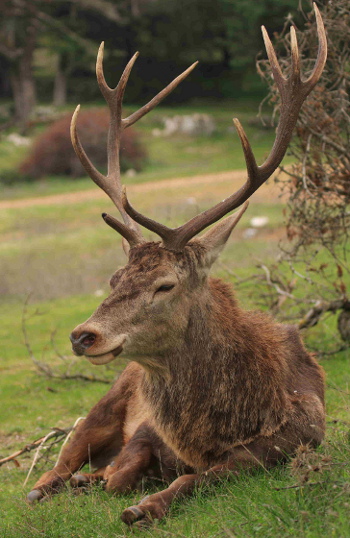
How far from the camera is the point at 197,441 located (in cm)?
508

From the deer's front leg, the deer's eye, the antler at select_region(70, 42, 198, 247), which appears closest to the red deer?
the deer's eye

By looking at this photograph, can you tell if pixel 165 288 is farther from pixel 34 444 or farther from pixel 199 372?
pixel 34 444

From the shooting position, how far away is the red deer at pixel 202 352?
4.88 meters

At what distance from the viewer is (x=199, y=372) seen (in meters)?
5.12

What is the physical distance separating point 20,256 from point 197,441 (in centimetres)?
1593

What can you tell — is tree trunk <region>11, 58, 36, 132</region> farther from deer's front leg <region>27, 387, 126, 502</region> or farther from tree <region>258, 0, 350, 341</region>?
deer's front leg <region>27, 387, 126, 502</region>

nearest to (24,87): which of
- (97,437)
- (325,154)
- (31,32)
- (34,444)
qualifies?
(31,32)

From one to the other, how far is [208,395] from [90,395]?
4.37m

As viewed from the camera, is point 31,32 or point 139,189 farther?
point 31,32

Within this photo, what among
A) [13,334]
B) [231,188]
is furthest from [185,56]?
[13,334]

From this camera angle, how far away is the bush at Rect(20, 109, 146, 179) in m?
32.7

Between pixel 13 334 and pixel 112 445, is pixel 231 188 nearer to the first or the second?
Result: pixel 13 334

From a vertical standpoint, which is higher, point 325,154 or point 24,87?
point 24,87

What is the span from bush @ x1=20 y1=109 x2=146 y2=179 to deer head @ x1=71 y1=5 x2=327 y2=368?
27532 mm
